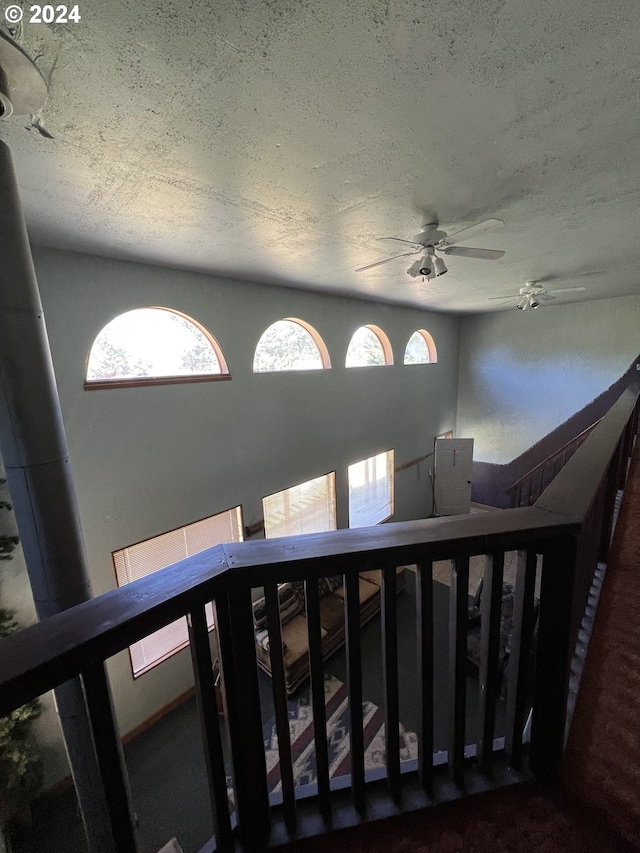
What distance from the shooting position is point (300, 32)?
980mm

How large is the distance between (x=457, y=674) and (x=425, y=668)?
0.10 meters

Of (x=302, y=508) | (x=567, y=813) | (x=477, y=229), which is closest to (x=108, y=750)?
(x=567, y=813)

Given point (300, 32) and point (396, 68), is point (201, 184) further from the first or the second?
point (396, 68)

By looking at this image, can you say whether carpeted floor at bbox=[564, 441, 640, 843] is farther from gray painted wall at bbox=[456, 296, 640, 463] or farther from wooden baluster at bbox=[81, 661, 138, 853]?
gray painted wall at bbox=[456, 296, 640, 463]

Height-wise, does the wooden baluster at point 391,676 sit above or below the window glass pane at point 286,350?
below

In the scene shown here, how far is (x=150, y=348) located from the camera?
9.99 feet

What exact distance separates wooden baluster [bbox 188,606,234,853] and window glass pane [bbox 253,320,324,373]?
3.34m

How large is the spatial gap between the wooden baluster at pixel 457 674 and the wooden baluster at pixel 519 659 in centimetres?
13

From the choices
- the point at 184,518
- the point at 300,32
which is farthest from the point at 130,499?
the point at 300,32

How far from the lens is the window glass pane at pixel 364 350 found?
5141 millimetres

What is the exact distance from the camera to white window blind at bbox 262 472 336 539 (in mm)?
4195

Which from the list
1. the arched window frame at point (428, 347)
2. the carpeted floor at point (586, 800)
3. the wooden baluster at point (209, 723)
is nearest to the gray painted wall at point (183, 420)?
the arched window frame at point (428, 347)

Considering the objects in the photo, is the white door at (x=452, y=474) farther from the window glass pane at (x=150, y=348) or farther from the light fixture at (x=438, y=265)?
the window glass pane at (x=150, y=348)

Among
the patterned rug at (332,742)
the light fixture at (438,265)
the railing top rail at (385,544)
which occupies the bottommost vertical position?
the patterned rug at (332,742)
